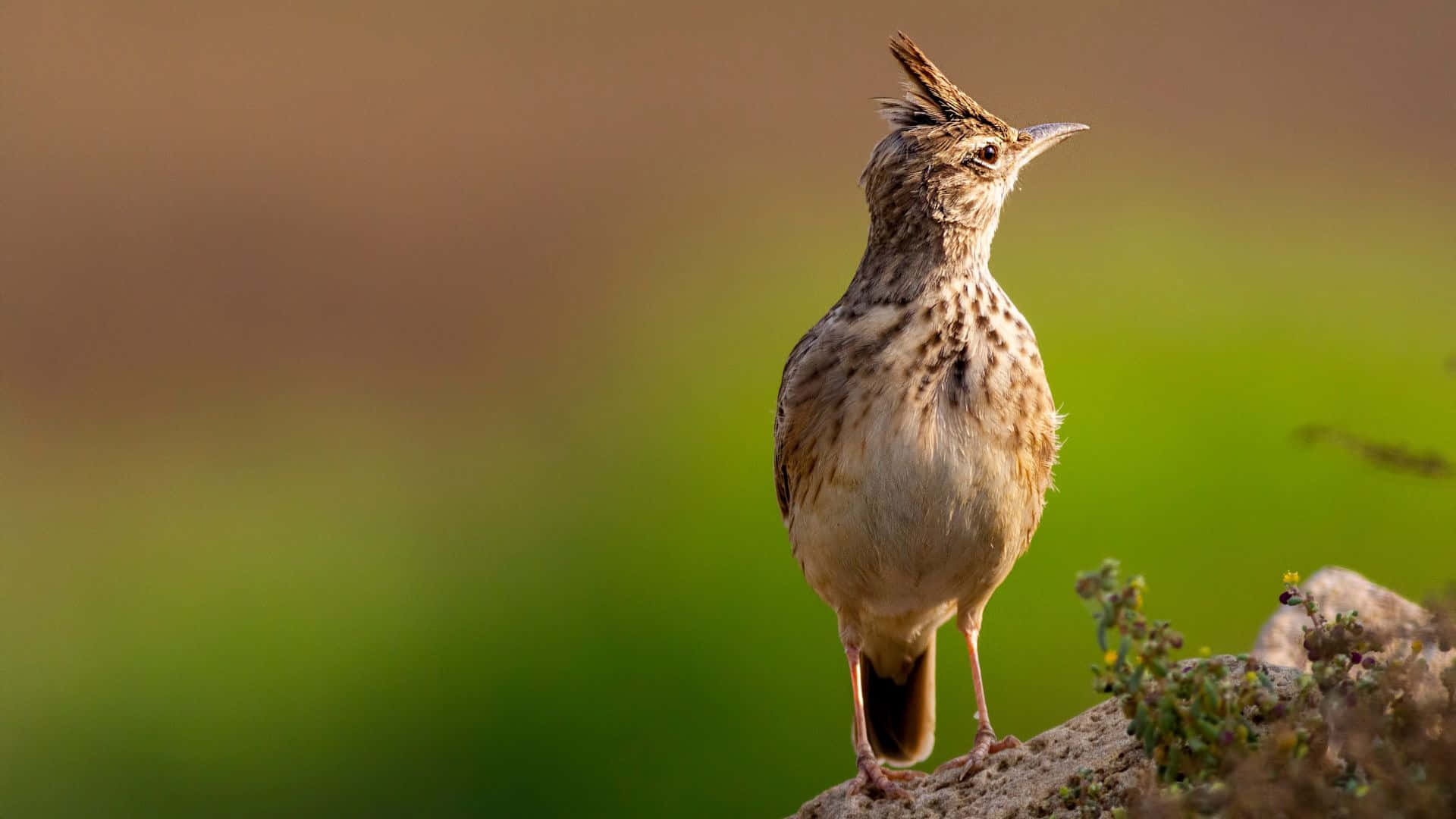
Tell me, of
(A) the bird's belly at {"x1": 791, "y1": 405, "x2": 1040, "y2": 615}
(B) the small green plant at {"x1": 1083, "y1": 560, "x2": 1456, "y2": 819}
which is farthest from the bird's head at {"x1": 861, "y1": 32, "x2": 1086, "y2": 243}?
(B) the small green plant at {"x1": 1083, "y1": 560, "x2": 1456, "y2": 819}

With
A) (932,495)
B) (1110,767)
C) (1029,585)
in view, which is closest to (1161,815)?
(1110,767)

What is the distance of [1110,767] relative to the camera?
4.31 m

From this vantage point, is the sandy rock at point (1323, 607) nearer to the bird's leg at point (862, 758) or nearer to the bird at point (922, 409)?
the bird at point (922, 409)

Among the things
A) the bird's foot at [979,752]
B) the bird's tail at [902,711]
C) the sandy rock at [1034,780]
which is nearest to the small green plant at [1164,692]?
the sandy rock at [1034,780]

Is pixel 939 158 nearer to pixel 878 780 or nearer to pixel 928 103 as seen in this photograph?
pixel 928 103

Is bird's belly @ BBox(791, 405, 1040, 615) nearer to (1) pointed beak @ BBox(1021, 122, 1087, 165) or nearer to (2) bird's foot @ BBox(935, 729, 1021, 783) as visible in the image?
(2) bird's foot @ BBox(935, 729, 1021, 783)

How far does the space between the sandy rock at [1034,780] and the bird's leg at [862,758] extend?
0.14 feet

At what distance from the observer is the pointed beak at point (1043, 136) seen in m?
6.09

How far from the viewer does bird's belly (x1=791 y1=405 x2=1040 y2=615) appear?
5445 mm

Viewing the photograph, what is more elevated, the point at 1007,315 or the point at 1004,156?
the point at 1004,156

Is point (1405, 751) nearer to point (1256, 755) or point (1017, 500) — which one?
point (1256, 755)

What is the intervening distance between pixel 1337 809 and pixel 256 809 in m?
8.81

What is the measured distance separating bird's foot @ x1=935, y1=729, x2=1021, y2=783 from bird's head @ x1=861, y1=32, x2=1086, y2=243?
5.72 ft

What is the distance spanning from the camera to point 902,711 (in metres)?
6.63
